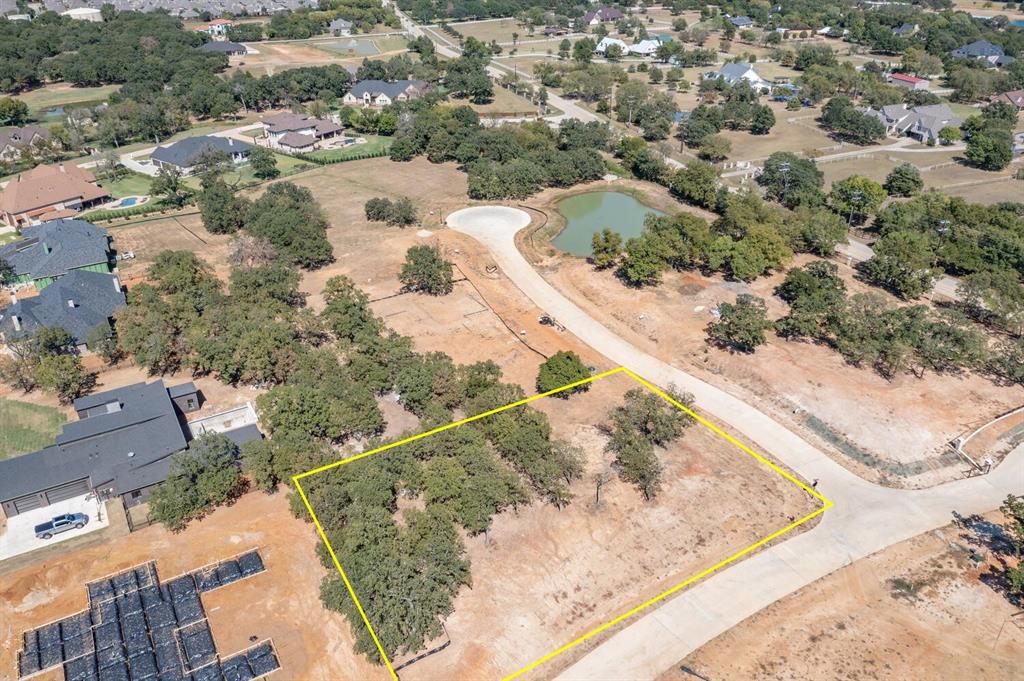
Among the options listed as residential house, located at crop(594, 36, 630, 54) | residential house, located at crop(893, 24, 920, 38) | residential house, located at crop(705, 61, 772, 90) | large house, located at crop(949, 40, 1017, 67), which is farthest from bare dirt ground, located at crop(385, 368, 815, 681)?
residential house, located at crop(893, 24, 920, 38)

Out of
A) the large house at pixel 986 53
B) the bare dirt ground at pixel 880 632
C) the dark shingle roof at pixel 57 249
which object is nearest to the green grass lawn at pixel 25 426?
the dark shingle roof at pixel 57 249

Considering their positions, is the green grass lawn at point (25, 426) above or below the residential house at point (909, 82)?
below

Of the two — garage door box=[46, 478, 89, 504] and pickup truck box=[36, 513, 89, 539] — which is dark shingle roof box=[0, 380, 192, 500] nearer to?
garage door box=[46, 478, 89, 504]

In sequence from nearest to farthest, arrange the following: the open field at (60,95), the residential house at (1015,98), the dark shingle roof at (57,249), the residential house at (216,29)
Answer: the dark shingle roof at (57,249)
the residential house at (1015,98)
the open field at (60,95)
the residential house at (216,29)

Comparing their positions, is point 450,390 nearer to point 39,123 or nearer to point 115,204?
point 115,204

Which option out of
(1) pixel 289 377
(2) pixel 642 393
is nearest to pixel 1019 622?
(2) pixel 642 393

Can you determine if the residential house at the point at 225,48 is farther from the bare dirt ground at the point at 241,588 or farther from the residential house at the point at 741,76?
the bare dirt ground at the point at 241,588
